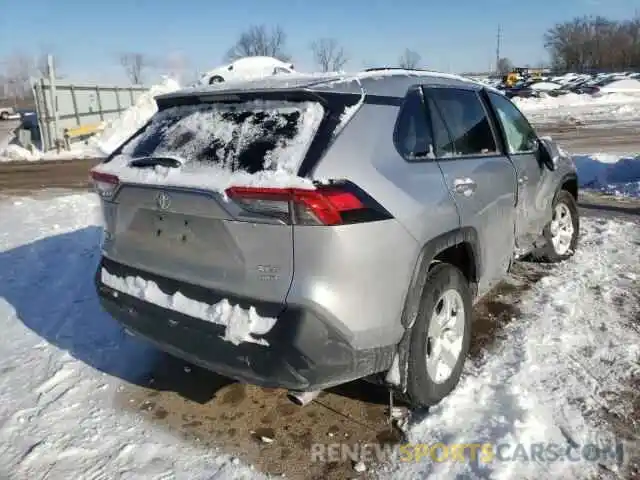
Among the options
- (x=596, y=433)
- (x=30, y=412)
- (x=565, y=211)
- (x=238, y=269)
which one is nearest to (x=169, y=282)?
(x=238, y=269)

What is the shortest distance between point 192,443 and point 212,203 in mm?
1339

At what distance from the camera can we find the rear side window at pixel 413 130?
9.11ft

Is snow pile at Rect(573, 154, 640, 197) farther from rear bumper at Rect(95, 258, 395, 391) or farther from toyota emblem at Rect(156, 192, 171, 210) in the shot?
toyota emblem at Rect(156, 192, 171, 210)

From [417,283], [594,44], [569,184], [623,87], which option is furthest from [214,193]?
[594,44]

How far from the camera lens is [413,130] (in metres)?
2.90

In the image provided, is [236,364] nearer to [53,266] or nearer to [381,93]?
[381,93]

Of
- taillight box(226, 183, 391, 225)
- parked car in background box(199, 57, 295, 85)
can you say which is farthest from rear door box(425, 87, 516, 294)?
parked car in background box(199, 57, 295, 85)

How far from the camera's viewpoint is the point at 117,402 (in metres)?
3.28

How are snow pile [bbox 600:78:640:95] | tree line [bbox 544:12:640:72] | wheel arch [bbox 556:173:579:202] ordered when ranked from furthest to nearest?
tree line [bbox 544:12:640:72], snow pile [bbox 600:78:640:95], wheel arch [bbox 556:173:579:202]

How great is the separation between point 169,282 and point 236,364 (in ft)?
2.00

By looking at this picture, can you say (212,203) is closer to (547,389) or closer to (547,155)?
(547,389)

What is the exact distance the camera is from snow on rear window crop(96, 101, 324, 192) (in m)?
2.40

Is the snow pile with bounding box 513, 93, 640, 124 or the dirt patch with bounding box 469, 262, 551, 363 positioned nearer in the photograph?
the dirt patch with bounding box 469, 262, 551, 363

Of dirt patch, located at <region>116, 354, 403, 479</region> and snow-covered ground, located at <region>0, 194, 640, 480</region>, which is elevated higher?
snow-covered ground, located at <region>0, 194, 640, 480</region>
